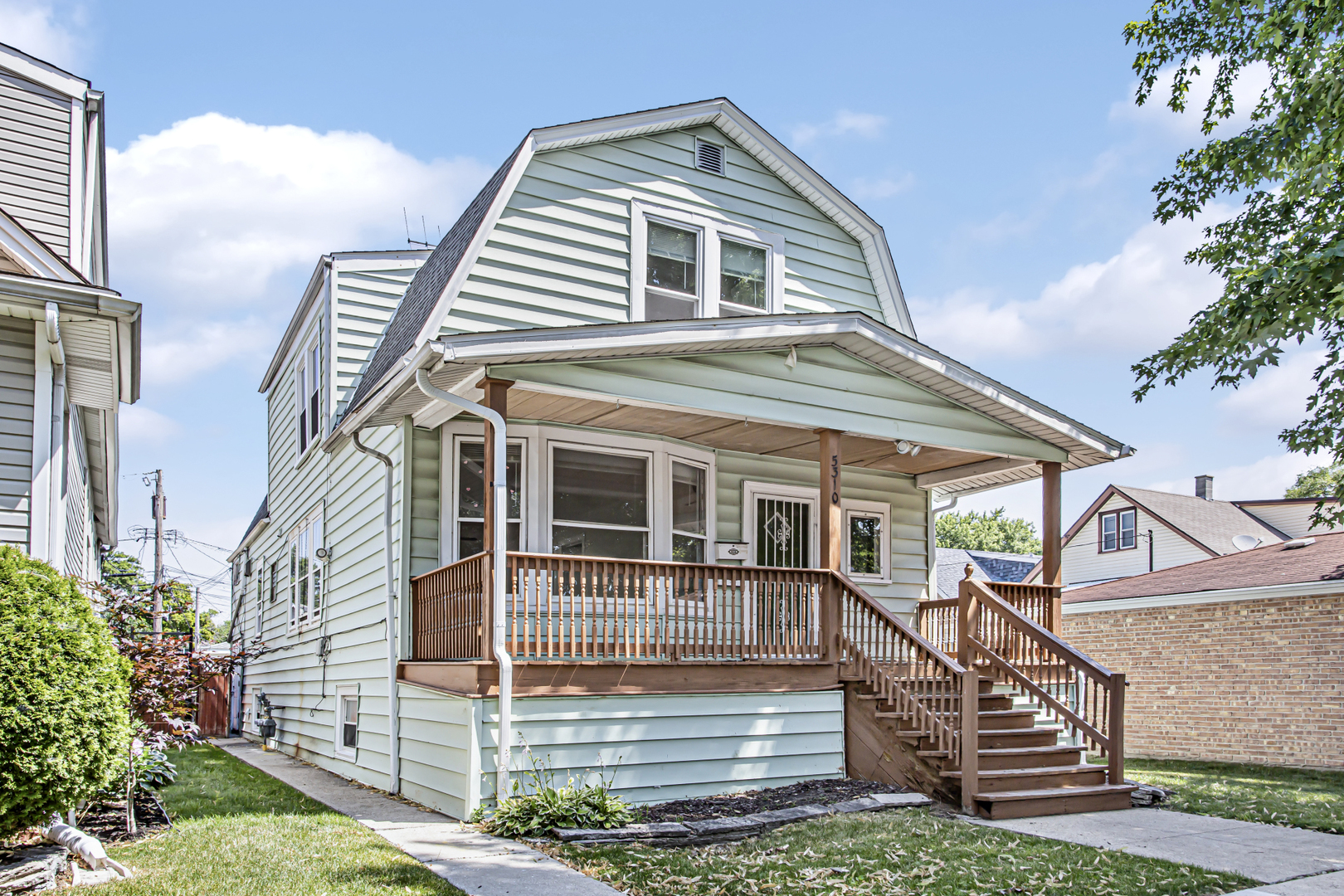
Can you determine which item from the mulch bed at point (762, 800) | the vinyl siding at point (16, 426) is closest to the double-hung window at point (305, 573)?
the vinyl siding at point (16, 426)

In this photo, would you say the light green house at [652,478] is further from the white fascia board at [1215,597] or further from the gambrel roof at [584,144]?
the white fascia board at [1215,597]

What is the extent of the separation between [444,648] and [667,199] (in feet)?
19.0

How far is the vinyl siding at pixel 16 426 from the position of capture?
7363mm

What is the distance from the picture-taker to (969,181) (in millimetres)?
17203

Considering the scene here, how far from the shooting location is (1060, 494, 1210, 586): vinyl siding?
2903cm

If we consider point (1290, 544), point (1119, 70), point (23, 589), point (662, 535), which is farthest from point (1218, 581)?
point (23, 589)

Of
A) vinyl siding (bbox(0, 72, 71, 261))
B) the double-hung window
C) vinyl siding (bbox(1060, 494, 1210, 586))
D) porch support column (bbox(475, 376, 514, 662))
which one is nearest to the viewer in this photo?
porch support column (bbox(475, 376, 514, 662))

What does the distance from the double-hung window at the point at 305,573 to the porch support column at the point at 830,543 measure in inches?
290

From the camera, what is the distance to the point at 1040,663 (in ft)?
35.2

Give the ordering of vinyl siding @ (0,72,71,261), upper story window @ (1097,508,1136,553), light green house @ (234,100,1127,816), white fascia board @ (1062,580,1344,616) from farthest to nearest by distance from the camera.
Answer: upper story window @ (1097,508,1136,553)
white fascia board @ (1062,580,1344,616)
vinyl siding @ (0,72,71,261)
light green house @ (234,100,1127,816)

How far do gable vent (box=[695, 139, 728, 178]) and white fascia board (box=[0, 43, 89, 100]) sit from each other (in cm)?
640

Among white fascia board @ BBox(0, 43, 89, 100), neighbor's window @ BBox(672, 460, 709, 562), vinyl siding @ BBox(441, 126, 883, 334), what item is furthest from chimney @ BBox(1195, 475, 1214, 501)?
white fascia board @ BBox(0, 43, 89, 100)

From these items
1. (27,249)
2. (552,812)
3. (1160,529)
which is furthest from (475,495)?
(1160,529)

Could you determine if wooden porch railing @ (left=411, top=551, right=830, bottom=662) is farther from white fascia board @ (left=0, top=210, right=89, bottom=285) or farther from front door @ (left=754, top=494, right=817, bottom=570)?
white fascia board @ (left=0, top=210, right=89, bottom=285)
